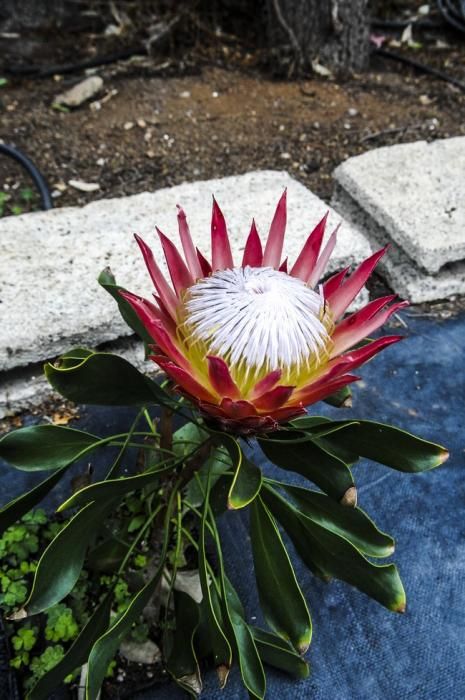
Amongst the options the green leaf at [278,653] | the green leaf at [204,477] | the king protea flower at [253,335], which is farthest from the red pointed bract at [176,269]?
the green leaf at [278,653]

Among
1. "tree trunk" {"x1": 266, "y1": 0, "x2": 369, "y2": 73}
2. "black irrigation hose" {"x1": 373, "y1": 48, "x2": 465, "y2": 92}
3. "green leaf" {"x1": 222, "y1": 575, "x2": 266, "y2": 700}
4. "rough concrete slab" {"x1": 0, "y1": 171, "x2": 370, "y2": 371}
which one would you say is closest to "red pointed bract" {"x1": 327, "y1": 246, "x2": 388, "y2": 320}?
"green leaf" {"x1": 222, "y1": 575, "x2": 266, "y2": 700}

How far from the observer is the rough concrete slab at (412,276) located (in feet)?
7.00

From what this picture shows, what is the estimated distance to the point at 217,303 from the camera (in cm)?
98

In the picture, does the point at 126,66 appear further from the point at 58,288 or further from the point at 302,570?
the point at 302,570

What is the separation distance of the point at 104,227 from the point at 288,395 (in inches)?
53.1

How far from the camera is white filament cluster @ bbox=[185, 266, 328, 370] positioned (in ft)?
3.10

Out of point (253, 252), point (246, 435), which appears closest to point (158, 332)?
point (246, 435)

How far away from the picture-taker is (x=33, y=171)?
2592 millimetres

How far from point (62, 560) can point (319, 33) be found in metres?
2.85

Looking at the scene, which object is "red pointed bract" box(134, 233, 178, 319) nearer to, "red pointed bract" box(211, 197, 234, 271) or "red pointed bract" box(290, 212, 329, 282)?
"red pointed bract" box(211, 197, 234, 271)

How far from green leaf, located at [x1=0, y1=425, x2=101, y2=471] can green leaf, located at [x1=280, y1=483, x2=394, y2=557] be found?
0.34 meters

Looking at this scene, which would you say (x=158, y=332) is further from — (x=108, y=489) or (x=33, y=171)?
(x=33, y=171)

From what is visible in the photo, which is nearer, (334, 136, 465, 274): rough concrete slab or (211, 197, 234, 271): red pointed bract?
(211, 197, 234, 271): red pointed bract

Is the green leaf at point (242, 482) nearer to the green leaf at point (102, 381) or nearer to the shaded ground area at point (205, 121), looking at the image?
the green leaf at point (102, 381)
